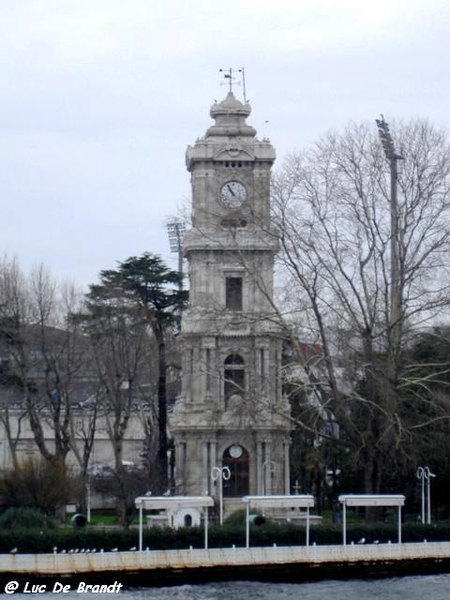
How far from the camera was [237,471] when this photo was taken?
239ft

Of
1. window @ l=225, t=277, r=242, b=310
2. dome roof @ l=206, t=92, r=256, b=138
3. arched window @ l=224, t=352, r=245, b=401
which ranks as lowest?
arched window @ l=224, t=352, r=245, b=401

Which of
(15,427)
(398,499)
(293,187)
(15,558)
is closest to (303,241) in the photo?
(293,187)

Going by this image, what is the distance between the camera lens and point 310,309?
177ft

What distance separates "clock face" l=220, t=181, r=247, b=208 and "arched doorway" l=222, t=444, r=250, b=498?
35.7 feet

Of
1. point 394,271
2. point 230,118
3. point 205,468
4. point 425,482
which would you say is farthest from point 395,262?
point 230,118

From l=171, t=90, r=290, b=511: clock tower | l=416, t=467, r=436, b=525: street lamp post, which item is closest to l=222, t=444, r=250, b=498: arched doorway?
l=171, t=90, r=290, b=511: clock tower

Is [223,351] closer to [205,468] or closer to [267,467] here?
[205,468]

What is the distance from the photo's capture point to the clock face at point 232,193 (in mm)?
72125

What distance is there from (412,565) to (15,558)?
12.7 m

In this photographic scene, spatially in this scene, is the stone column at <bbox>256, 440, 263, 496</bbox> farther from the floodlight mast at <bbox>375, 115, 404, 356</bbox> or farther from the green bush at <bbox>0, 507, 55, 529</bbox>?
the green bush at <bbox>0, 507, 55, 529</bbox>

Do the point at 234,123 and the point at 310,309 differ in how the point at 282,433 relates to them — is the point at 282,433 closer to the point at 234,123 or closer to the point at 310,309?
the point at 234,123

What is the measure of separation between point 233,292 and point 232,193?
459 cm

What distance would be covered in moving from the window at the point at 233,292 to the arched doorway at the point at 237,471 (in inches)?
251

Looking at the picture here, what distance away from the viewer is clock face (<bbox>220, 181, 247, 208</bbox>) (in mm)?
72125
